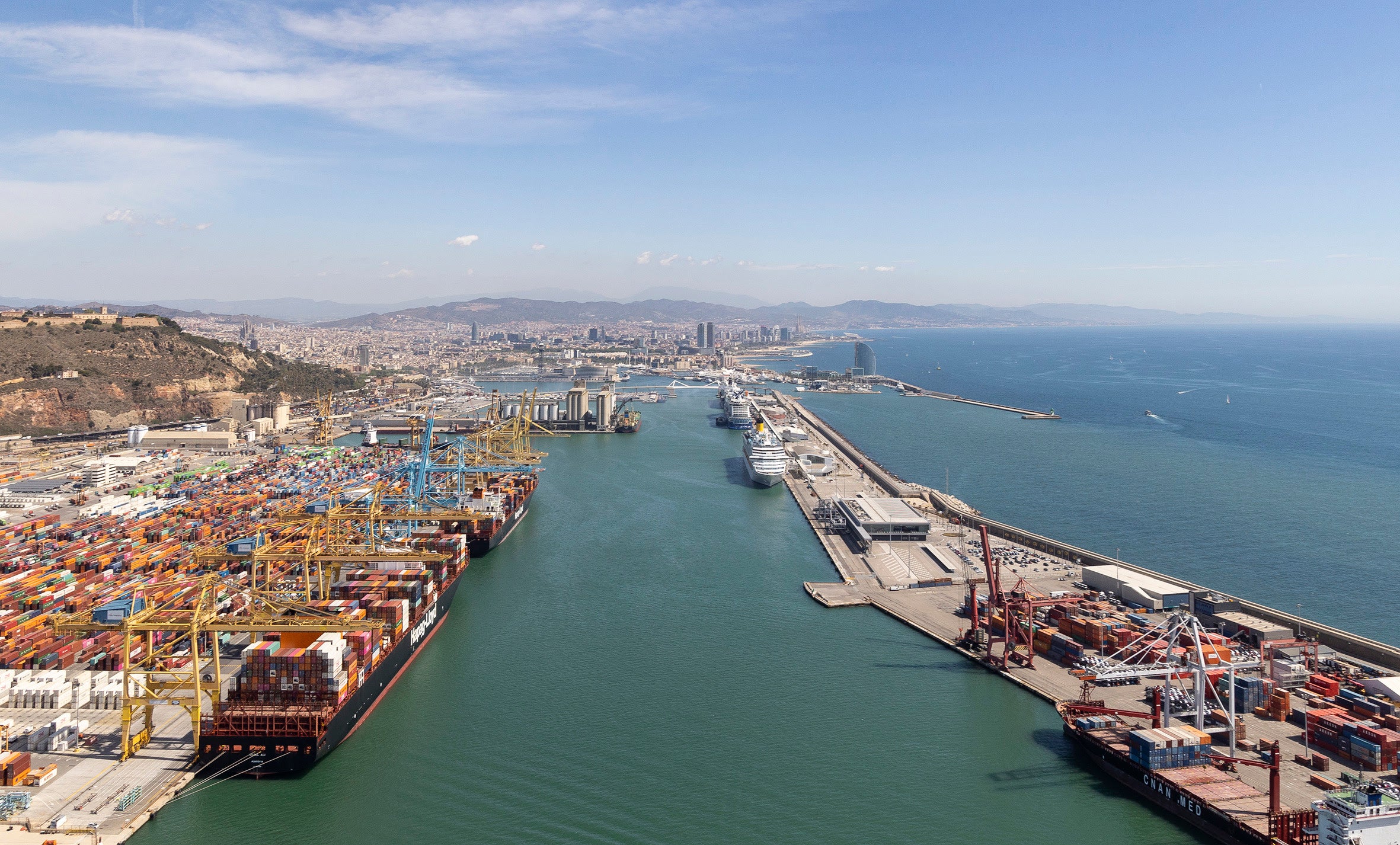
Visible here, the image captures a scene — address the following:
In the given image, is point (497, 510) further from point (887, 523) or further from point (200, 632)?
point (200, 632)

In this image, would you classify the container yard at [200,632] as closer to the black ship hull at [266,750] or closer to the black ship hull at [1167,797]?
the black ship hull at [266,750]

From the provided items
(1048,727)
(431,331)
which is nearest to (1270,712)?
(1048,727)

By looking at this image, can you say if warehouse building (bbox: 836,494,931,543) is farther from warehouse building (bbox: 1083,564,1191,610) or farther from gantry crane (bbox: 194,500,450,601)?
gantry crane (bbox: 194,500,450,601)

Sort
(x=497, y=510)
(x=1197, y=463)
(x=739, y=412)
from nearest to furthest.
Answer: (x=497, y=510)
(x=1197, y=463)
(x=739, y=412)

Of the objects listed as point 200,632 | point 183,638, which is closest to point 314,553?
point 183,638

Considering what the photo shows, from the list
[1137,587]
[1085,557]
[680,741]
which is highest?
[1137,587]

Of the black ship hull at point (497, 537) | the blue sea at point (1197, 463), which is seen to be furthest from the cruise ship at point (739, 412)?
the black ship hull at point (497, 537)

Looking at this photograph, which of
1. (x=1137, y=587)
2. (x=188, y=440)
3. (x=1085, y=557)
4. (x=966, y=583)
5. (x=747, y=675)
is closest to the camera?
(x=747, y=675)
